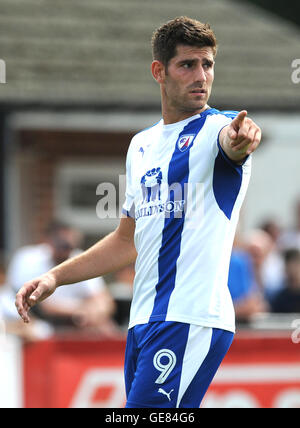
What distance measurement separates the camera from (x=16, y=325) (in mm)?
7348

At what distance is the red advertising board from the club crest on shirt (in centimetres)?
399

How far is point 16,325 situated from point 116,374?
92cm

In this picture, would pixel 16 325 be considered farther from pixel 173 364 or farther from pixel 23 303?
pixel 173 364

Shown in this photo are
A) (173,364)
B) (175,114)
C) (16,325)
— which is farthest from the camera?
(16,325)

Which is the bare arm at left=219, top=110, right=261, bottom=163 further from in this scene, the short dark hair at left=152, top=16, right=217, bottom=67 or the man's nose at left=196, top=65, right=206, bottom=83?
the short dark hair at left=152, top=16, right=217, bottom=67

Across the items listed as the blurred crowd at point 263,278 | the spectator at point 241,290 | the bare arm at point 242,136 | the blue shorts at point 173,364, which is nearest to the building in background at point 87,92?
the blurred crowd at point 263,278

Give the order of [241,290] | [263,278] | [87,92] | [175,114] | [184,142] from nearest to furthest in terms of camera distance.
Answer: [184,142], [175,114], [241,290], [263,278], [87,92]

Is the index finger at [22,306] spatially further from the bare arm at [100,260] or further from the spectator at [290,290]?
the spectator at [290,290]

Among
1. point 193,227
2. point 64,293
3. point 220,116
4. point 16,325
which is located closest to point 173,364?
point 193,227

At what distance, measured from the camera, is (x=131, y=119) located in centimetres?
1161

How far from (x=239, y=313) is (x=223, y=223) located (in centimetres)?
478
